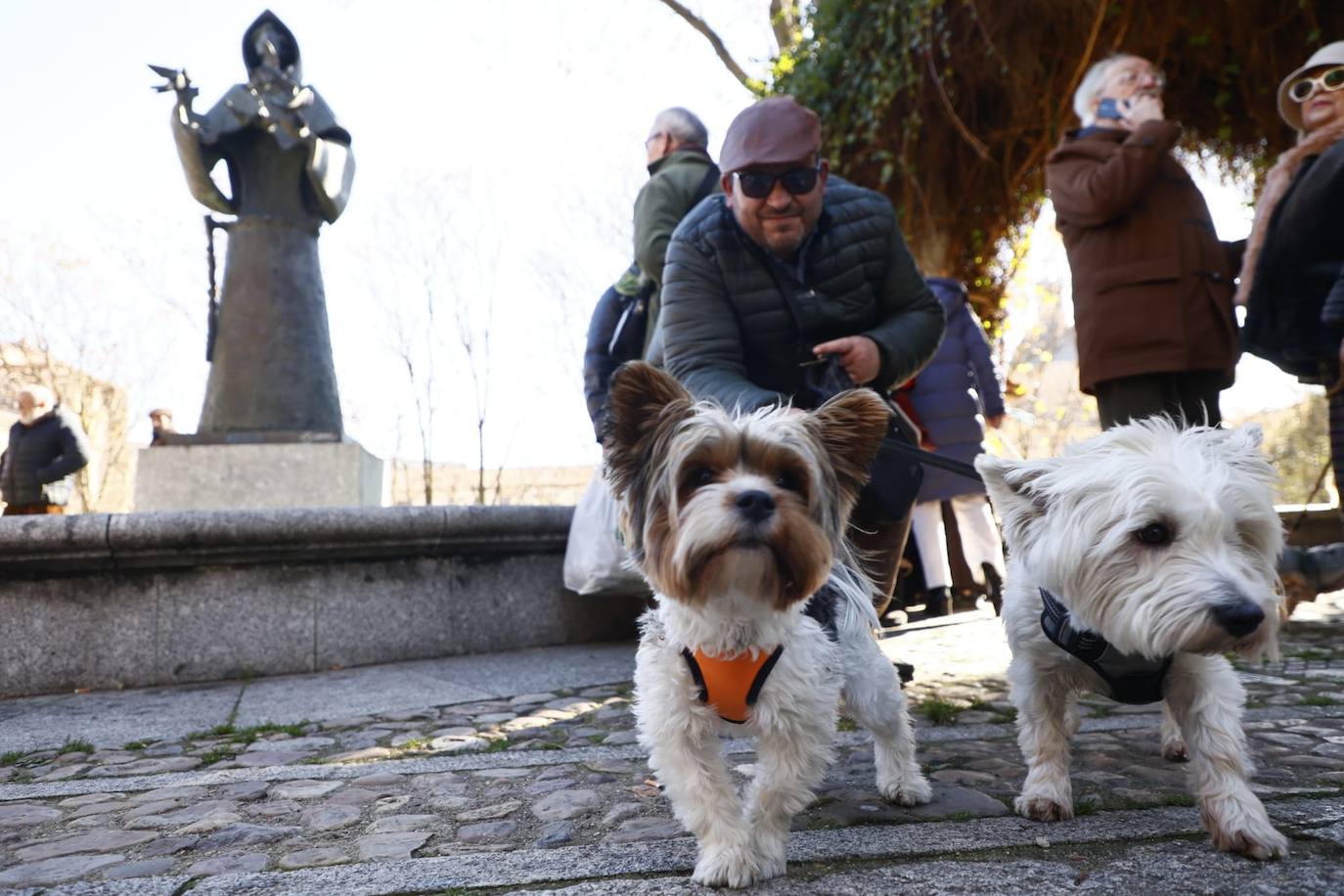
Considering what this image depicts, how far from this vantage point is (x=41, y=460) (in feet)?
35.2

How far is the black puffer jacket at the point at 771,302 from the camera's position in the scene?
4.05 meters

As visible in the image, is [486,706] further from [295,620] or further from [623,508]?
[623,508]

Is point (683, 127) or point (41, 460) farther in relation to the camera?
point (41, 460)

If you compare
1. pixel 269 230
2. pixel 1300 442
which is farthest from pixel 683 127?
pixel 1300 442

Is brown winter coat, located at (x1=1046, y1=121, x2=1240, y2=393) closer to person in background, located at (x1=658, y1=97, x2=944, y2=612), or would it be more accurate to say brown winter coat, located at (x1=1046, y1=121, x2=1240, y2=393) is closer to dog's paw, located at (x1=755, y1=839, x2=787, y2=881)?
person in background, located at (x1=658, y1=97, x2=944, y2=612)

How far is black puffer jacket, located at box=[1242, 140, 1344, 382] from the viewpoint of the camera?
5.14m

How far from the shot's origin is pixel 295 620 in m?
6.63

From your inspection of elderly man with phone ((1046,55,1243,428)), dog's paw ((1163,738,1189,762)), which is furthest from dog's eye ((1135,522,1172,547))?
elderly man with phone ((1046,55,1243,428))

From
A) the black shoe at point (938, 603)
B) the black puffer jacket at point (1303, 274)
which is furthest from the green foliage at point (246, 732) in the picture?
the black puffer jacket at point (1303, 274)

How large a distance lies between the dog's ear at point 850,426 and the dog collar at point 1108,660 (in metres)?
0.67

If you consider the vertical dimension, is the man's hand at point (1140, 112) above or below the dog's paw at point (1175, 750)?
above

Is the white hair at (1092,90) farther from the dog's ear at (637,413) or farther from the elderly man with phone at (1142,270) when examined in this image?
the dog's ear at (637,413)

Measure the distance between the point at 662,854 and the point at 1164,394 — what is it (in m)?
3.84

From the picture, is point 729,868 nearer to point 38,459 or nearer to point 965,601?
point 965,601
